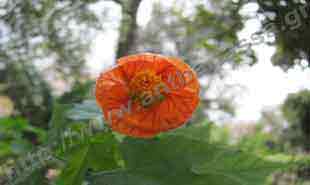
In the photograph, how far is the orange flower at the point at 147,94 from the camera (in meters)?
0.42

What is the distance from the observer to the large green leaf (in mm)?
414

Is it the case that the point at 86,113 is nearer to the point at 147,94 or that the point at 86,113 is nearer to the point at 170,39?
the point at 147,94

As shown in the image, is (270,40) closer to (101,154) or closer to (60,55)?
(101,154)

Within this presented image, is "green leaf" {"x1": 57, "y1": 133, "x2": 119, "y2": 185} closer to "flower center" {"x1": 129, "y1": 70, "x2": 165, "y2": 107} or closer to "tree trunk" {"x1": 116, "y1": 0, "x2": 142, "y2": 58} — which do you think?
"flower center" {"x1": 129, "y1": 70, "x2": 165, "y2": 107}

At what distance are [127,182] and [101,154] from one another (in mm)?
53

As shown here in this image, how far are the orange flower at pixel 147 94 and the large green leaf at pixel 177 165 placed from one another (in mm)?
21

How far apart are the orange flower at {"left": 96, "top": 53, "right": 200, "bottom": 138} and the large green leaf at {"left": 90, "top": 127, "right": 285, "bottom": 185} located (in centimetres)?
2

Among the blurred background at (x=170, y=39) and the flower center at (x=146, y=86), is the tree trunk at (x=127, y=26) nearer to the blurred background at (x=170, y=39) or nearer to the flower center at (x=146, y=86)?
the blurred background at (x=170, y=39)

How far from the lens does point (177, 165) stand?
0.42 m

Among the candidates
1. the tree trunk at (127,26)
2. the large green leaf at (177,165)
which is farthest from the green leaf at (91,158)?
the tree trunk at (127,26)

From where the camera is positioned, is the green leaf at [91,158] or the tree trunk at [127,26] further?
the tree trunk at [127,26]

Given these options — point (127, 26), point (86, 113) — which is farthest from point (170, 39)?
point (86, 113)

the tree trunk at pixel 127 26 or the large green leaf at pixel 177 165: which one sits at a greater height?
the tree trunk at pixel 127 26

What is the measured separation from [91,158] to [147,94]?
10 centimetres
